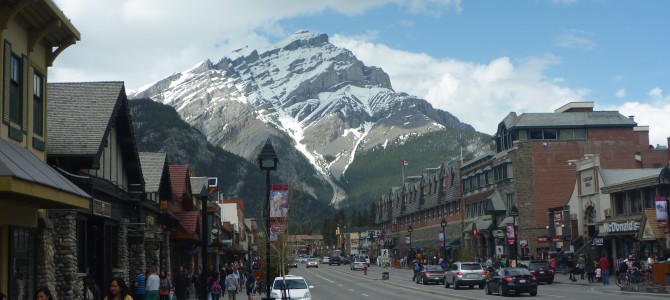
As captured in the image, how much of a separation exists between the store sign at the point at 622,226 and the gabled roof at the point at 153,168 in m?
32.1

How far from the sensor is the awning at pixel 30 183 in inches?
497

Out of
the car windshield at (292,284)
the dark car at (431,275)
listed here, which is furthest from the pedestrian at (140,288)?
the dark car at (431,275)

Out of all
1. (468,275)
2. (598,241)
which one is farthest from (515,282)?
(598,241)

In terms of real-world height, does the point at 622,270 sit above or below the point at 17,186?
below

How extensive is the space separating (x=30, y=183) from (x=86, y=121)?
A: 13.3 meters

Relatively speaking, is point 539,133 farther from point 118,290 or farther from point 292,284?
point 118,290

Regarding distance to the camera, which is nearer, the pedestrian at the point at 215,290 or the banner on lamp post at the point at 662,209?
the pedestrian at the point at 215,290

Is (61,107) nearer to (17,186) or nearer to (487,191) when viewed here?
(17,186)

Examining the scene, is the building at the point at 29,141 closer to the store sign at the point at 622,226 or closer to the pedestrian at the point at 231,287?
the pedestrian at the point at 231,287

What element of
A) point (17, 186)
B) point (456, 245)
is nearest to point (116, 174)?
point (17, 186)

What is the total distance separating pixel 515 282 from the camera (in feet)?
135

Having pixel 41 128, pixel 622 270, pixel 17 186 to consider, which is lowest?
pixel 622 270

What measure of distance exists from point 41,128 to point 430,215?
97.7 metres

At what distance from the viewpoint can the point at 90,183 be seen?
24812mm
